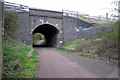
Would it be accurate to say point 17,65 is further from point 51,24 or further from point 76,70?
point 51,24

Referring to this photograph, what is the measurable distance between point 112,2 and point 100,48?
3.72m

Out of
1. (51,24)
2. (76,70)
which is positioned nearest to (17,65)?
(76,70)

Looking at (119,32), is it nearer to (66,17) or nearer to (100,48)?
(100,48)

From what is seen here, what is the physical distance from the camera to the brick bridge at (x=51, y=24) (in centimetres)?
1436

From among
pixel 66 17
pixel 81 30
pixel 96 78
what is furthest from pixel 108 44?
pixel 66 17

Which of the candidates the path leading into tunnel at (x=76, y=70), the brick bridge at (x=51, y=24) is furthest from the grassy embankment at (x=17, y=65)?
the brick bridge at (x=51, y=24)

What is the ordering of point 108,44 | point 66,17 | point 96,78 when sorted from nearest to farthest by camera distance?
point 96,78 < point 108,44 < point 66,17

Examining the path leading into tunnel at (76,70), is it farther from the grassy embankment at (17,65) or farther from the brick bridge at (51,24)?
the brick bridge at (51,24)

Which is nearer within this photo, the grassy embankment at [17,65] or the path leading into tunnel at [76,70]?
the grassy embankment at [17,65]

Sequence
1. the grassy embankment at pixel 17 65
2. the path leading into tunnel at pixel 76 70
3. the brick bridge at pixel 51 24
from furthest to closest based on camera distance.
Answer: the brick bridge at pixel 51 24, the path leading into tunnel at pixel 76 70, the grassy embankment at pixel 17 65

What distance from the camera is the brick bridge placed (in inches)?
565

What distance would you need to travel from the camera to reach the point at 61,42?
16.6 metres

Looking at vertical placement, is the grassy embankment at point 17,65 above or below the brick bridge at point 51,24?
below

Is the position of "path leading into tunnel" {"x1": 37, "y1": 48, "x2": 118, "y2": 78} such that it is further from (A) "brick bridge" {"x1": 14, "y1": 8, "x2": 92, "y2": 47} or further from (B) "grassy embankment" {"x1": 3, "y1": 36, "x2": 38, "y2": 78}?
(A) "brick bridge" {"x1": 14, "y1": 8, "x2": 92, "y2": 47}
